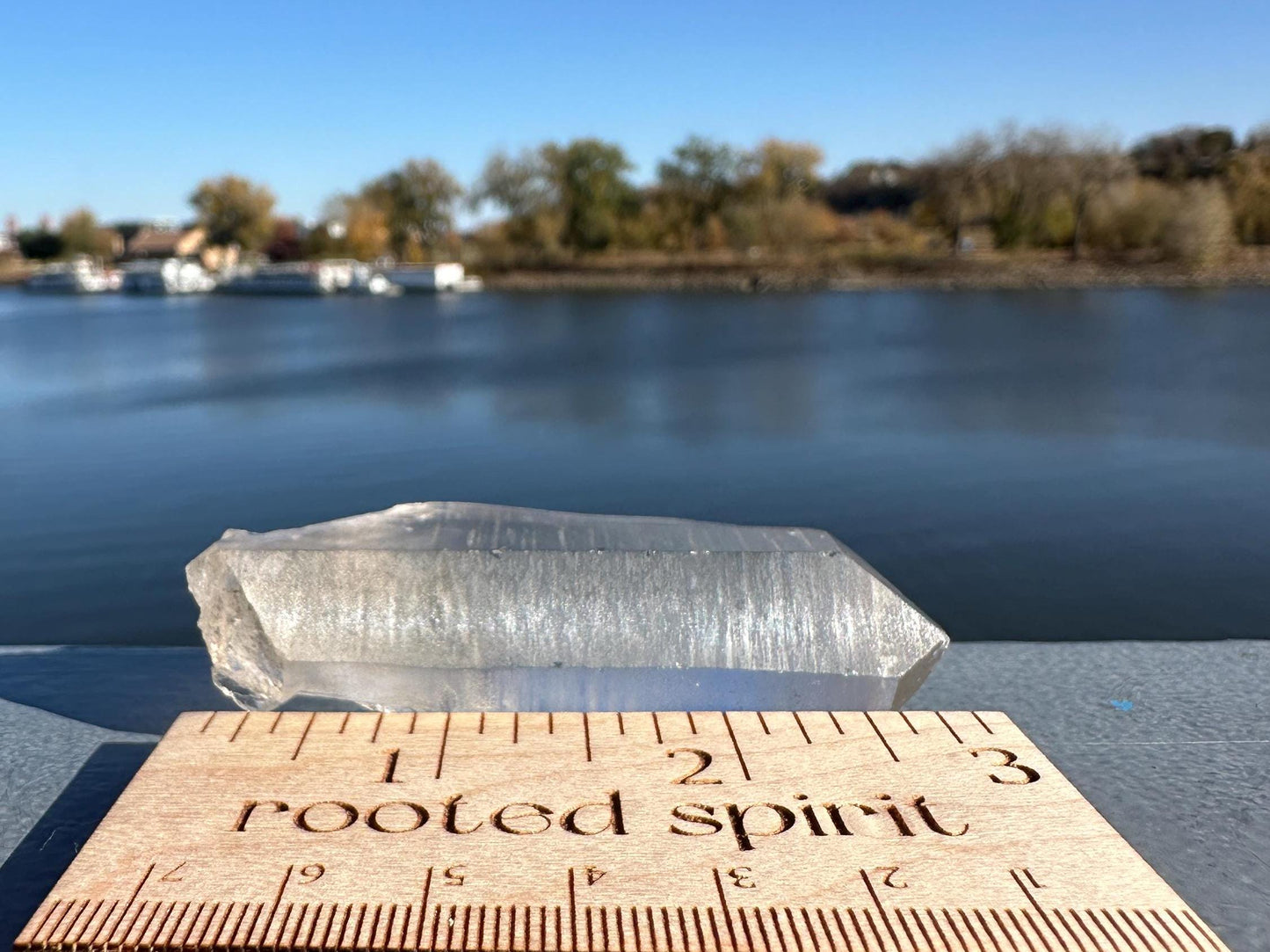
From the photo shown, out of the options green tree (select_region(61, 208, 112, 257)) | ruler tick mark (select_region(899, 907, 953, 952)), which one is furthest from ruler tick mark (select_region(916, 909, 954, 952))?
green tree (select_region(61, 208, 112, 257))

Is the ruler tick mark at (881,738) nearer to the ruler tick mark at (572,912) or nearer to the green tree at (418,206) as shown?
the ruler tick mark at (572,912)

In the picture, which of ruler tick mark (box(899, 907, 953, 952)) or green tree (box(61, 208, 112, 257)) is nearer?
ruler tick mark (box(899, 907, 953, 952))

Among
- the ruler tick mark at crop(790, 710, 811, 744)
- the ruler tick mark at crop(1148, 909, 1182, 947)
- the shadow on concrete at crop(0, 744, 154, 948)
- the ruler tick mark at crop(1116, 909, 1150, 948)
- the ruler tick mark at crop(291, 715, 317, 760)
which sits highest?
the ruler tick mark at crop(291, 715, 317, 760)

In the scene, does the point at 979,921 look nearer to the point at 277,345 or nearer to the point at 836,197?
the point at 277,345

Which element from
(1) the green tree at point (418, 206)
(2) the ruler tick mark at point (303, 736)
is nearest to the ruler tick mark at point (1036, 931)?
(2) the ruler tick mark at point (303, 736)

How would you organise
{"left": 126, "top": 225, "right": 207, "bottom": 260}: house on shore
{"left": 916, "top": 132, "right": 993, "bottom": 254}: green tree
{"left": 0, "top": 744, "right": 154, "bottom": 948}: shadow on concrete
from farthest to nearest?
{"left": 126, "top": 225, "right": 207, "bottom": 260}: house on shore, {"left": 916, "top": 132, "right": 993, "bottom": 254}: green tree, {"left": 0, "top": 744, "right": 154, "bottom": 948}: shadow on concrete

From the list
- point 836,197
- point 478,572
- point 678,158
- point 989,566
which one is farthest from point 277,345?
point 836,197

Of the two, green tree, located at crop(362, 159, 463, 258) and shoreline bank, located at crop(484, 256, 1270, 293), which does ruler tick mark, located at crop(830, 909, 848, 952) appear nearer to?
shoreline bank, located at crop(484, 256, 1270, 293)
